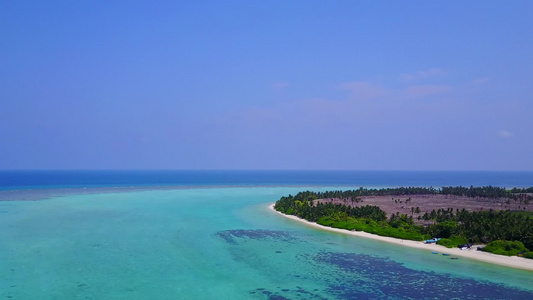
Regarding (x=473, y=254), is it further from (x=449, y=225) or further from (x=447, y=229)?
(x=449, y=225)

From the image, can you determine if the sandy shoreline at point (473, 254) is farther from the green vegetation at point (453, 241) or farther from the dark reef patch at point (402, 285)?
the dark reef patch at point (402, 285)

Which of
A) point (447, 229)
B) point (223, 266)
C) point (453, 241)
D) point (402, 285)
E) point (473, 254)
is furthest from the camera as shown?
point (447, 229)

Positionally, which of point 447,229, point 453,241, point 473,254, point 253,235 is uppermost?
point 447,229

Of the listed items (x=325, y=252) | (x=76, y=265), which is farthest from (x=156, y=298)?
(x=325, y=252)

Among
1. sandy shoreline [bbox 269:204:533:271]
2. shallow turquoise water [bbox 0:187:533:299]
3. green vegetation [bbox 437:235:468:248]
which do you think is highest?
green vegetation [bbox 437:235:468:248]

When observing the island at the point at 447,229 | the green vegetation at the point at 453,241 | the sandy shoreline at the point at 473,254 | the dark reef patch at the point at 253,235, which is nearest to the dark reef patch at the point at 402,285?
the sandy shoreline at the point at 473,254

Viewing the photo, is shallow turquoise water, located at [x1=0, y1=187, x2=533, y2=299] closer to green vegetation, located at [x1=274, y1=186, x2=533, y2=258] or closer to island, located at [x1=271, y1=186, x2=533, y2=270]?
island, located at [x1=271, y1=186, x2=533, y2=270]

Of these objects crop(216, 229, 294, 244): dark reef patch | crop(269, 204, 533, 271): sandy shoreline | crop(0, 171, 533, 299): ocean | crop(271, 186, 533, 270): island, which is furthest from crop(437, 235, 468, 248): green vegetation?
crop(216, 229, 294, 244): dark reef patch

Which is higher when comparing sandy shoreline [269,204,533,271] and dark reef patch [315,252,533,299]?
sandy shoreline [269,204,533,271]

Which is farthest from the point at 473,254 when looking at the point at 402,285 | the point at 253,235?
the point at 253,235

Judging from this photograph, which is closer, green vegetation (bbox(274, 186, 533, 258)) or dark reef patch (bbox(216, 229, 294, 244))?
green vegetation (bbox(274, 186, 533, 258))
